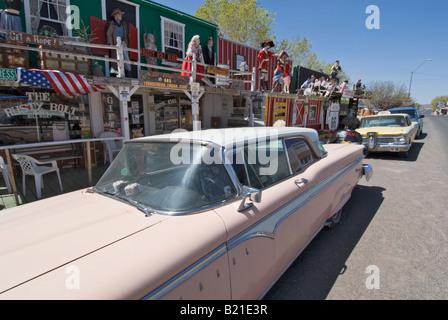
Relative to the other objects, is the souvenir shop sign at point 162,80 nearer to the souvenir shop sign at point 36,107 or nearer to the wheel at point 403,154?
the souvenir shop sign at point 36,107

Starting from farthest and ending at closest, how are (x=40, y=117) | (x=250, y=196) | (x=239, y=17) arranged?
(x=239, y=17) → (x=40, y=117) → (x=250, y=196)

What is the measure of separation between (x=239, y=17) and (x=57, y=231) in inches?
1065

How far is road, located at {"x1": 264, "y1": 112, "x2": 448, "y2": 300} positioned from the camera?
7.97ft

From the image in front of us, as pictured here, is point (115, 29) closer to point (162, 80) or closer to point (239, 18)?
point (162, 80)

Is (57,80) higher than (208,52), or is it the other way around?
(208,52)

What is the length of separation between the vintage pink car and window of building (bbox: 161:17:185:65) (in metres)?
7.56

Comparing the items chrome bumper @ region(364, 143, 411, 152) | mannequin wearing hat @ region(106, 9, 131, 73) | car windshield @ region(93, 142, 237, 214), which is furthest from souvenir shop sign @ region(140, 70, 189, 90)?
chrome bumper @ region(364, 143, 411, 152)

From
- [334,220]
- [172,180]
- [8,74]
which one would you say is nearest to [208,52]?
[8,74]

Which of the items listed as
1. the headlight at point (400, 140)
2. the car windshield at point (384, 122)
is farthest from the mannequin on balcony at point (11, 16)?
the car windshield at point (384, 122)

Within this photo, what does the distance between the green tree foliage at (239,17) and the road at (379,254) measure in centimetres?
2400

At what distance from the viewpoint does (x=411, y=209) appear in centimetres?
439

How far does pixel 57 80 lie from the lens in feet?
15.6

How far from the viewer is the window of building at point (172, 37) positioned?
8.80 metres
